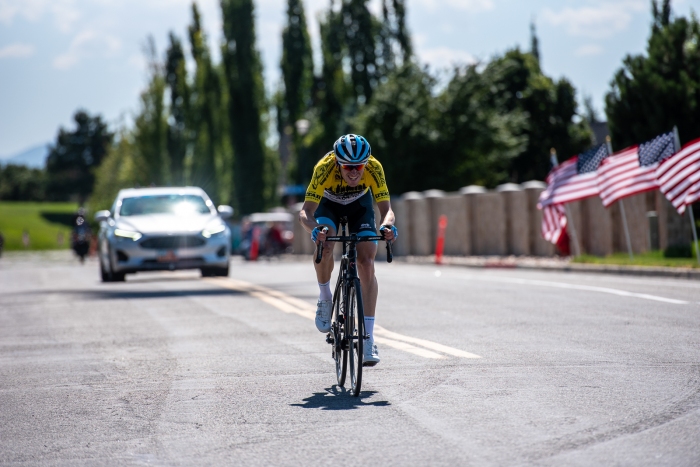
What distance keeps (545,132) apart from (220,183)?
819 inches

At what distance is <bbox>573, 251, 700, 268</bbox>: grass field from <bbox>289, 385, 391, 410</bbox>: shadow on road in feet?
43.0

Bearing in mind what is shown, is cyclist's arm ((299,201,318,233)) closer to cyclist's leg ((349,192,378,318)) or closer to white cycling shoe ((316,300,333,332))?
cyclist's leg ((349,192,378,318))

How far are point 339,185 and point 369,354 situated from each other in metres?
1.28

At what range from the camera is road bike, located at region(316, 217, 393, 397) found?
720 centimetres

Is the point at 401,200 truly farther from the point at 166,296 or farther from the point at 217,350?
the point at 217,350

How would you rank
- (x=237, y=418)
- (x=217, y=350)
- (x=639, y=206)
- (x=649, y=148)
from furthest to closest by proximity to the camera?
1. (x=639, y=206)
2. (x=649, y=148)
3. (x=217, y=350)
4. (x=237, y=418)

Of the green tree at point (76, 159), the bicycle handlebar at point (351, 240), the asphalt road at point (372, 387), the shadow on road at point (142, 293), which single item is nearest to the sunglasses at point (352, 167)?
the bicycle handlebar at point (351, 240)

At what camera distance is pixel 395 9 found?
189ft

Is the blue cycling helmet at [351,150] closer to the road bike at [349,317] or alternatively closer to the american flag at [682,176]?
the road bike at [349,317]

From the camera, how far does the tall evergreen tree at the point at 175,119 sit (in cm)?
7346

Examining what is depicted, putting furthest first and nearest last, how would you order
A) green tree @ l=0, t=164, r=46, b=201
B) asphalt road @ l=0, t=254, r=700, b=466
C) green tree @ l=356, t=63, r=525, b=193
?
green tree @ l=0, t=164, r=46, b=201 → green tree @ l=356, t=63, r=525, b=193 → asphalt road @ l=0, t=254, r=700, b=466

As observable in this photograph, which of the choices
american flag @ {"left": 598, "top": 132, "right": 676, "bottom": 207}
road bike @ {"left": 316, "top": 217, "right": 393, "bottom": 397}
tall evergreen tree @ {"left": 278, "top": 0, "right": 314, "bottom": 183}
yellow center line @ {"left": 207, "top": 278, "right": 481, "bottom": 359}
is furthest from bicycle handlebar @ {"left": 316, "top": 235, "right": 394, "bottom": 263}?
tall evergreen tree @ {"left": 278, "top": 0, "right": 314, "bottom": 183}

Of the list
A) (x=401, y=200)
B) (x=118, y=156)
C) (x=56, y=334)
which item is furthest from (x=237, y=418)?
(x=118, y=156)

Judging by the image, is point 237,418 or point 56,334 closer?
point 237,418
